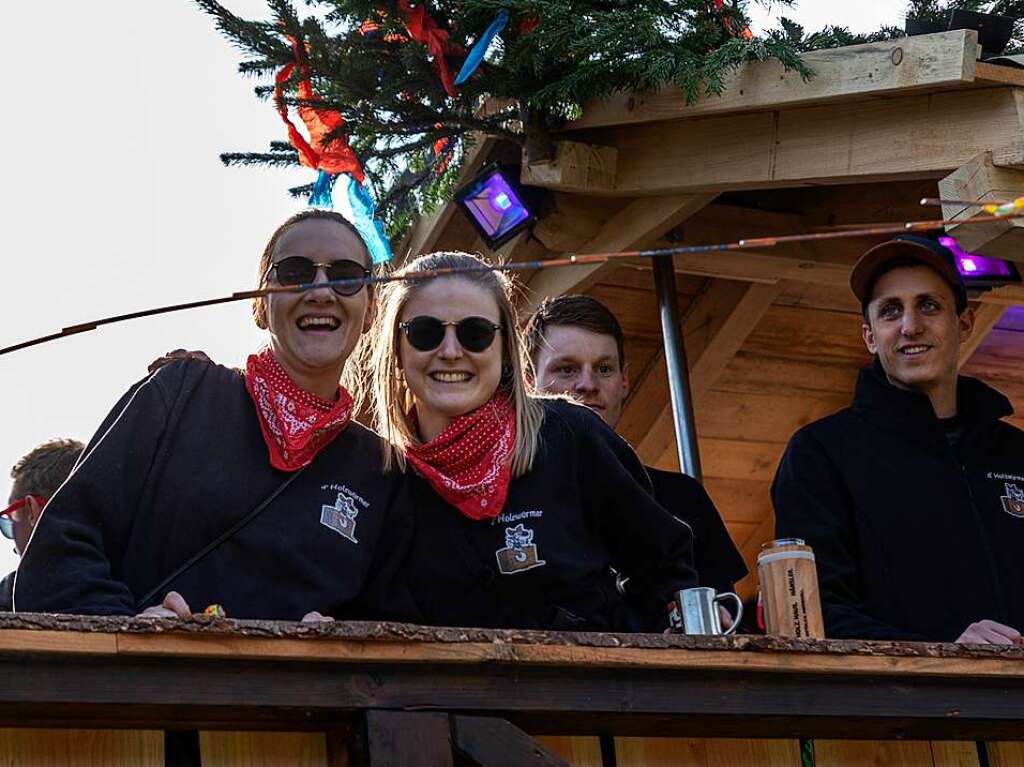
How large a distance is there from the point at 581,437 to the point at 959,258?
2.27m

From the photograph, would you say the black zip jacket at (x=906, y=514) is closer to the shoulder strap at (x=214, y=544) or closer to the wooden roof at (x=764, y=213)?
the wooden roof at (x=764, y=213)

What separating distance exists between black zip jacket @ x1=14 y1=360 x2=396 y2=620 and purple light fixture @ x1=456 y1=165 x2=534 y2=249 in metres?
2.31

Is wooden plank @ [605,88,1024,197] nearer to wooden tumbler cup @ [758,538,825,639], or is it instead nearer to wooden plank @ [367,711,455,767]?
wooden tumbler cup @ [758,538,825,639]

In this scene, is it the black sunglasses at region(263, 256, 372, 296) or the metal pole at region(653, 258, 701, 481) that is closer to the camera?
the black sunglasses at region(263, 256, 372, 296)

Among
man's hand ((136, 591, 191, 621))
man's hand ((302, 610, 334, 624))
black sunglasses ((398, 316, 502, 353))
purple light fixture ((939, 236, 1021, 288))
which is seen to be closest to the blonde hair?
black sunglasses ((398, 316, 502, 353))

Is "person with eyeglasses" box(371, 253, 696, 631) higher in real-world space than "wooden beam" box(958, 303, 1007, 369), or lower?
lower

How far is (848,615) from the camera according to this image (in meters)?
3.92

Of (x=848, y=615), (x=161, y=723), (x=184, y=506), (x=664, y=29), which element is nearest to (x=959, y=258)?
(x=664, y=29)

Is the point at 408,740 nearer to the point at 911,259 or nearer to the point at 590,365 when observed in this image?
the point at 590,365

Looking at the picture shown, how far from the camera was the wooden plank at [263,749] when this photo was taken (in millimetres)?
2896

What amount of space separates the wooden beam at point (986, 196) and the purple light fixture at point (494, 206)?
1.57 metres

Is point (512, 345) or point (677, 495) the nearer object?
point (512, 345)

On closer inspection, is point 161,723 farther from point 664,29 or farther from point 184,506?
point 664,29

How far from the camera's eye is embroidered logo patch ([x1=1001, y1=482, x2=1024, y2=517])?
171 inches
